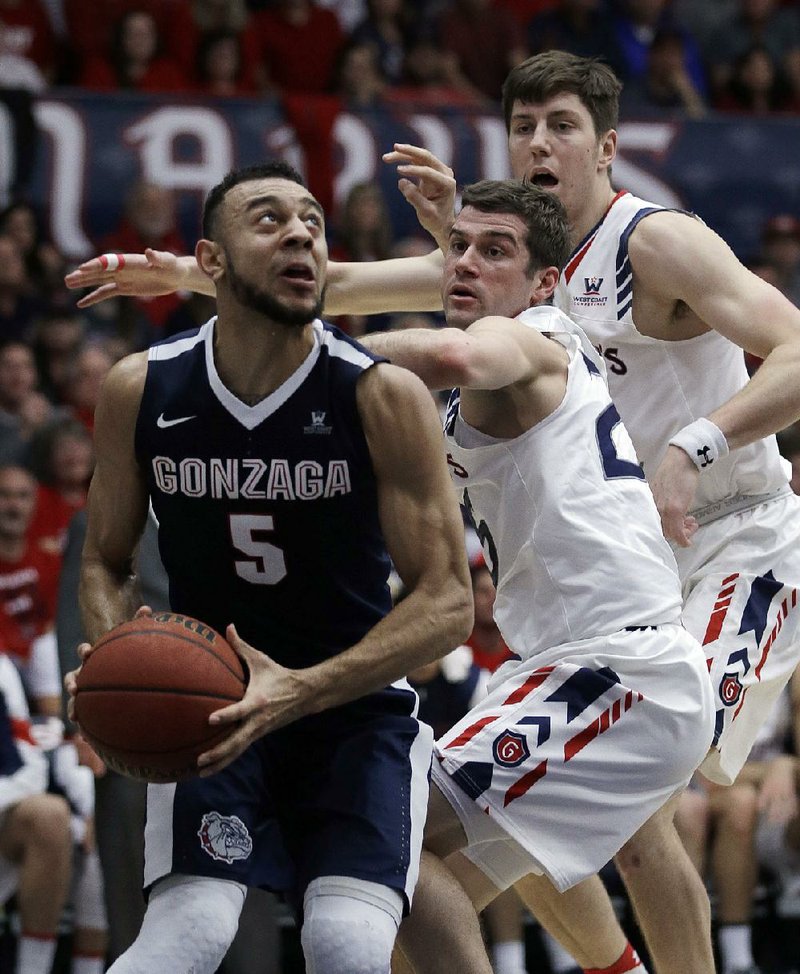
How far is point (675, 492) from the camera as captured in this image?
437 cm

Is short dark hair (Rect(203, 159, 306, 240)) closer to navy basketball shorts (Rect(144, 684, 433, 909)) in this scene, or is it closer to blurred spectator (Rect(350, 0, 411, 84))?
navy basketball shorts (Rect(144, 684, 433, 909))

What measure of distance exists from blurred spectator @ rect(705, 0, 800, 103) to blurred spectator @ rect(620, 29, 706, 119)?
72 centimetres

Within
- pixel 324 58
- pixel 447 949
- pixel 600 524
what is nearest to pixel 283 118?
pixel 324 58

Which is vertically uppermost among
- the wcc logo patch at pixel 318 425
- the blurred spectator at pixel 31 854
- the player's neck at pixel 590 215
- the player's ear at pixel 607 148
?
the player's ear at pixel 607 148

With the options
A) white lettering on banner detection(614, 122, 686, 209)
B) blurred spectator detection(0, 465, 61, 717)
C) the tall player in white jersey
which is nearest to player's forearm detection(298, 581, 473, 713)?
the tall player in white jersey

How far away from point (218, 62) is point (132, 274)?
6.16 metres

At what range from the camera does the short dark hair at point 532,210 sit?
4.35 m

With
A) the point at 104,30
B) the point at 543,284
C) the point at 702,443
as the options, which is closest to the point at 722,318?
the point at 702,443

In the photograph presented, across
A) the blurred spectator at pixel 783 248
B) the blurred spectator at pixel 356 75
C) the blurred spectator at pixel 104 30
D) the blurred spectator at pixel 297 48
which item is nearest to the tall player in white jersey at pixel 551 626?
the blurred spectator at pixel 783 248

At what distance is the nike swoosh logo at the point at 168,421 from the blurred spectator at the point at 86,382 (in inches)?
188

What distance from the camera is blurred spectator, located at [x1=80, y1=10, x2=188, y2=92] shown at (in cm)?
1059

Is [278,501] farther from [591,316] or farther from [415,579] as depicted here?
[591,316]

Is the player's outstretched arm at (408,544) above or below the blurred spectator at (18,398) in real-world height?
above

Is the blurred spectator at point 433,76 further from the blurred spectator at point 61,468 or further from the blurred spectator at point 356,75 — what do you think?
the blurred spectator at point 61,468
